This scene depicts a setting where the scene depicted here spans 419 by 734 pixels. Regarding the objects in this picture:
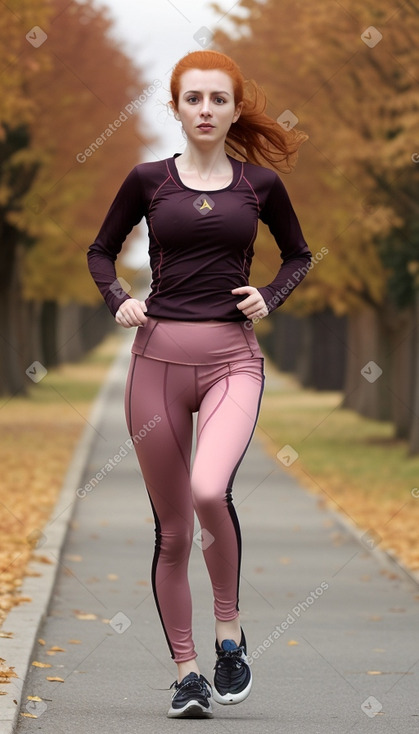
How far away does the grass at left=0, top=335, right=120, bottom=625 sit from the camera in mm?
9719

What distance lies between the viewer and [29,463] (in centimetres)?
1808

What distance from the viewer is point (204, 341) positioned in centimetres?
517

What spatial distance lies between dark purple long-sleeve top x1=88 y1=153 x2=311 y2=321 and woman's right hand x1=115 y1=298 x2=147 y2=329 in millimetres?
57

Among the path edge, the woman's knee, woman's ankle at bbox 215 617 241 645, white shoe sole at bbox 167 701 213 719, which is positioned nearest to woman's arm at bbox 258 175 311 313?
the woman's knee

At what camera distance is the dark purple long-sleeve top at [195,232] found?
200 inches

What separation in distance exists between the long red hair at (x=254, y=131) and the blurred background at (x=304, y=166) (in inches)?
150

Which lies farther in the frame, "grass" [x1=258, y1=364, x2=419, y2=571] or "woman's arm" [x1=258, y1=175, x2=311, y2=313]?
"grass" [x1=258, y1=364, x2=419, y2=571]

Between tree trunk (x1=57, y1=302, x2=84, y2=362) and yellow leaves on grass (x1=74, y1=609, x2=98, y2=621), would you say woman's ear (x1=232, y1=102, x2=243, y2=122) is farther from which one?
tree trunk (x1=57, y1=302, x2=84, y2=362)

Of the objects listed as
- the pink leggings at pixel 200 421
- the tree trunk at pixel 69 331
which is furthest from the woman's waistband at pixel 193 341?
the tree trunk at pixel 69 331

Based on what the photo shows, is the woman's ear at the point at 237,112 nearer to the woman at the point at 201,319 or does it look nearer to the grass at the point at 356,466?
the woman at the point at 201,319

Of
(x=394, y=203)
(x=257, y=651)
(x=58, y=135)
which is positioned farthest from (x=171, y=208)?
(x=58, y=135)

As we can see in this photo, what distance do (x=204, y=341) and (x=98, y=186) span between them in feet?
102

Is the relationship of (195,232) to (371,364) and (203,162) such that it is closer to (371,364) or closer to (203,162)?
(203,162)

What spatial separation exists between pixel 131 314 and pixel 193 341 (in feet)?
0.75
